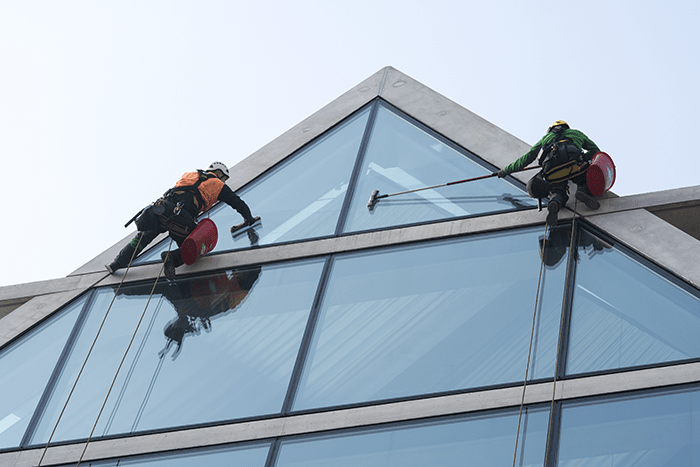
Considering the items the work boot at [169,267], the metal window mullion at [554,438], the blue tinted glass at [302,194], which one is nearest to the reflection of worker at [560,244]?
the metal window mullion at [554,438]

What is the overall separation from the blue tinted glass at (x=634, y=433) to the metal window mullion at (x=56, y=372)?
5.73 m

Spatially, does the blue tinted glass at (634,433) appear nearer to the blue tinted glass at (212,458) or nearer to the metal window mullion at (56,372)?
the blue tinted glass at (212,458)

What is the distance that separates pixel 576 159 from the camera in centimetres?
941

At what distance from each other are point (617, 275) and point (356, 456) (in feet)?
10.4

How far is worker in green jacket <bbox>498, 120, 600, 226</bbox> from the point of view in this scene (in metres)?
9.29

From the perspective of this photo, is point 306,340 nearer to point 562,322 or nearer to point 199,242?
point 199,242

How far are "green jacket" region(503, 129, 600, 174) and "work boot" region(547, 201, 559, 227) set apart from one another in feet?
2.75

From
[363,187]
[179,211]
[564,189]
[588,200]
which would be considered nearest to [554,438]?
[588,200]

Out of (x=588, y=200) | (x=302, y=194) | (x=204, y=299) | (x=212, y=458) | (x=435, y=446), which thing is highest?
(x=302, y=194)

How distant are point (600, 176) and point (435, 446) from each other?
12.0 feet

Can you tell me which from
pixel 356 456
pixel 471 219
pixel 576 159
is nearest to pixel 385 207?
pixel 471 219

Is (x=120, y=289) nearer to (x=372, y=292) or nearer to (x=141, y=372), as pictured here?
(x=141, y=372)

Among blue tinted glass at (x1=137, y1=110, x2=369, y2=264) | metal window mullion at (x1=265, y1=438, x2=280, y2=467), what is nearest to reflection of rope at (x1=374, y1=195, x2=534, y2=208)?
blue tinted glass at (x1=137, y1=110, x2=369, y2=264)

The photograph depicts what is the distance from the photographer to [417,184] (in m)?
10.9
